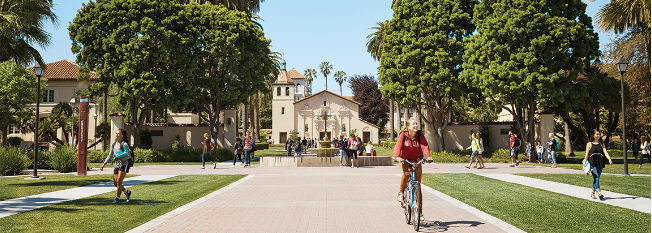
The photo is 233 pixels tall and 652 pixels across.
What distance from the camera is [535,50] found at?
2550 cm

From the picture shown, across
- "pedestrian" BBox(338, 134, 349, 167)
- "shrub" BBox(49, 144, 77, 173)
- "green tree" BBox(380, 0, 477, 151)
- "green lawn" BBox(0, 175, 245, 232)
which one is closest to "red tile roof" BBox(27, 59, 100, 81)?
"shrub" BBox(49, 144, 77, 173)

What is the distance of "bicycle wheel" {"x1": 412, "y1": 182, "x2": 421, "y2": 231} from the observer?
6.89 metres

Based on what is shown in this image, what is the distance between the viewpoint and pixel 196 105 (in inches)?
1302

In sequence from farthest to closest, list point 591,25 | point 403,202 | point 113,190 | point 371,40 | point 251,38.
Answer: point 371,40, point 251,38, point 591,25, point 113,190, point 403,202

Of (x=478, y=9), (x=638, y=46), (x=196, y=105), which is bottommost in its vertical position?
(x=196, y=105)

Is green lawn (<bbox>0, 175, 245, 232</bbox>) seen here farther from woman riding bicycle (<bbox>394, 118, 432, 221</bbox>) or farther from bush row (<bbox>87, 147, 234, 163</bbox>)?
bush row (<bbox>87, 147, 234, 163</bbox>)

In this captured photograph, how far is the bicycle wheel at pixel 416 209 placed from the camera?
22.6ft

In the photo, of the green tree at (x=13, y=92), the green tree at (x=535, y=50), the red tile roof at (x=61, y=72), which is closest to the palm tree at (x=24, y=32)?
the green tree at (x=535, y=50)

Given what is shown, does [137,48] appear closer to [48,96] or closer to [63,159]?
[63,159]

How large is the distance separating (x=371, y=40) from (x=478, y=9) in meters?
20.9

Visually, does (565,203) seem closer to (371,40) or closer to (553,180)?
(553,180)

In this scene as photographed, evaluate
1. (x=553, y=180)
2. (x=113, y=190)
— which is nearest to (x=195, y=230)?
(x=113, y=190)

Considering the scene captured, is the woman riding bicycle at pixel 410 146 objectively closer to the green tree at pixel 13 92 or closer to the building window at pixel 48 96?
the green tree at pixel 13 92

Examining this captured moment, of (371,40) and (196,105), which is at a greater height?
(371,40)
